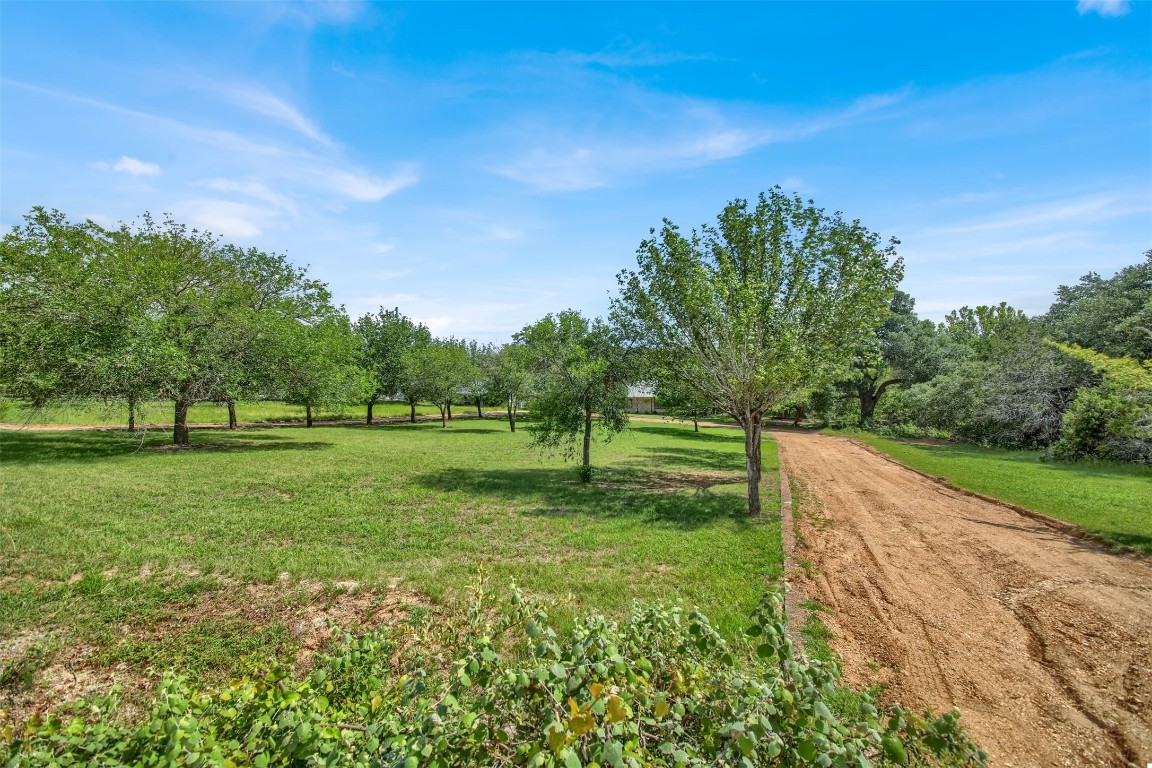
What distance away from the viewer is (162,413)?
58.6ft

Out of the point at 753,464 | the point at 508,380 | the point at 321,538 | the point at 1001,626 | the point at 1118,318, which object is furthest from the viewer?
the point at 508,380

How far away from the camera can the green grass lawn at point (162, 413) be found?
18.1m

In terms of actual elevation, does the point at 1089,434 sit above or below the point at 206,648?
above

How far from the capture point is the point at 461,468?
19.4 metres

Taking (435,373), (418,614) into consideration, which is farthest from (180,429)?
(418,614)

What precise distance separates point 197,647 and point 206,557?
10.9 ft

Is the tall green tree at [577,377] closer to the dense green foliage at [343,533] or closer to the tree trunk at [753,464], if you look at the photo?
the dense green foliage at [343,533]

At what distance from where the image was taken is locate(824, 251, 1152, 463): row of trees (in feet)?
61.0

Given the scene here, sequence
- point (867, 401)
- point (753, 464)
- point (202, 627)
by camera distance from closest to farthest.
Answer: point (202, 627) < point (753, 464) < point (867, 401)

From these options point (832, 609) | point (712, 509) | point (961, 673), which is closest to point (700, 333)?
point (712, 509)

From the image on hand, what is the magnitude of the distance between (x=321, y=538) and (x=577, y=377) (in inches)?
383

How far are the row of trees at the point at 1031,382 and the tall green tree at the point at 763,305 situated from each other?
1.54 meters

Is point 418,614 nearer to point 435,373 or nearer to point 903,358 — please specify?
point 435,373

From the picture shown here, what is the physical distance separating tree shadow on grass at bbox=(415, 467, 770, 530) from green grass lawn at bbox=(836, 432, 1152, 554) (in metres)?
8.49
